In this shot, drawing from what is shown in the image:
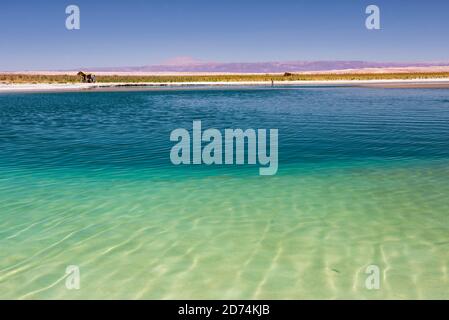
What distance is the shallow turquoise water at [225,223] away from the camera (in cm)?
607

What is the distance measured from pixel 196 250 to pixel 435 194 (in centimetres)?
646

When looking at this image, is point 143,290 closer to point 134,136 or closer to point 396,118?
point 134,136

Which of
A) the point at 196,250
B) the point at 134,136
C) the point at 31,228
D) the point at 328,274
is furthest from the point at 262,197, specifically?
the point at 134,136

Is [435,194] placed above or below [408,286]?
above

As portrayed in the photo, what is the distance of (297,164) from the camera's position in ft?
44.1

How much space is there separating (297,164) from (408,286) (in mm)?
7762

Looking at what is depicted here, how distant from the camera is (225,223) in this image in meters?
8.41

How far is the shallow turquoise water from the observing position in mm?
6074
